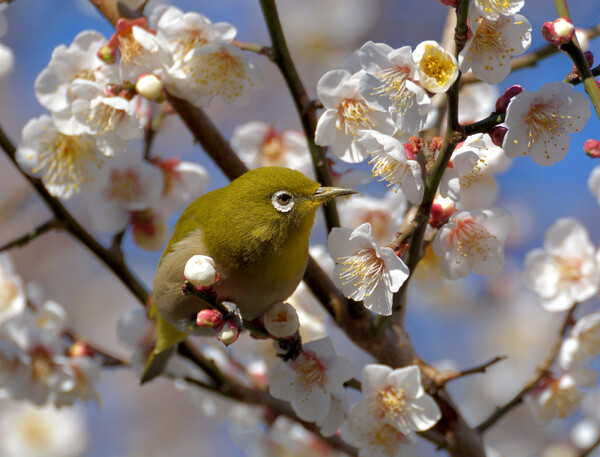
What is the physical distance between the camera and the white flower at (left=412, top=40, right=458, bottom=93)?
1.39 meters

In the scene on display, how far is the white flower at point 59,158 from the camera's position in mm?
2146

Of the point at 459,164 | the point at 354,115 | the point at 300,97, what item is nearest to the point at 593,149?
the point at 459,164

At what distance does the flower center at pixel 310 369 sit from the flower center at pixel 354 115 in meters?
0.61

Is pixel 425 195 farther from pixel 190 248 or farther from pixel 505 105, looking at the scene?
pixel 190 248

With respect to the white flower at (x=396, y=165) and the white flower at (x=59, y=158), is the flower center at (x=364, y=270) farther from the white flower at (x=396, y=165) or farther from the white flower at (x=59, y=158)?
the white flower at (x=59, y=158)

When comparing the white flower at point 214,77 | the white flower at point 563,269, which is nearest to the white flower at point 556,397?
the white flower at point 563,269

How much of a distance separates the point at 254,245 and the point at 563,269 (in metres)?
1.09

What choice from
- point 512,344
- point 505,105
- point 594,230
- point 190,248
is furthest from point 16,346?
point 594,230

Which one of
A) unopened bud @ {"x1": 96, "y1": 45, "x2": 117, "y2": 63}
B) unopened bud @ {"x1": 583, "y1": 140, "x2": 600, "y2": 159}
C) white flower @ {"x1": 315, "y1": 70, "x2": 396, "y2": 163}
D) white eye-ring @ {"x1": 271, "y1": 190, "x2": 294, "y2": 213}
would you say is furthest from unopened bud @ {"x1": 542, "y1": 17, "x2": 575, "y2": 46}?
unopened bud @ {"x1": 96, "y1": 45, "x2": 117, "y2": 63}

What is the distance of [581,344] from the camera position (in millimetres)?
2094

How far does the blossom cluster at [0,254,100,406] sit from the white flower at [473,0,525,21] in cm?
173

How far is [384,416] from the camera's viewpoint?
5.89 feet

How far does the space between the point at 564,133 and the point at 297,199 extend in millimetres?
725

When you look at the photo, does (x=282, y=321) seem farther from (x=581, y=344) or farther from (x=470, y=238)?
(x=581, y=344)
